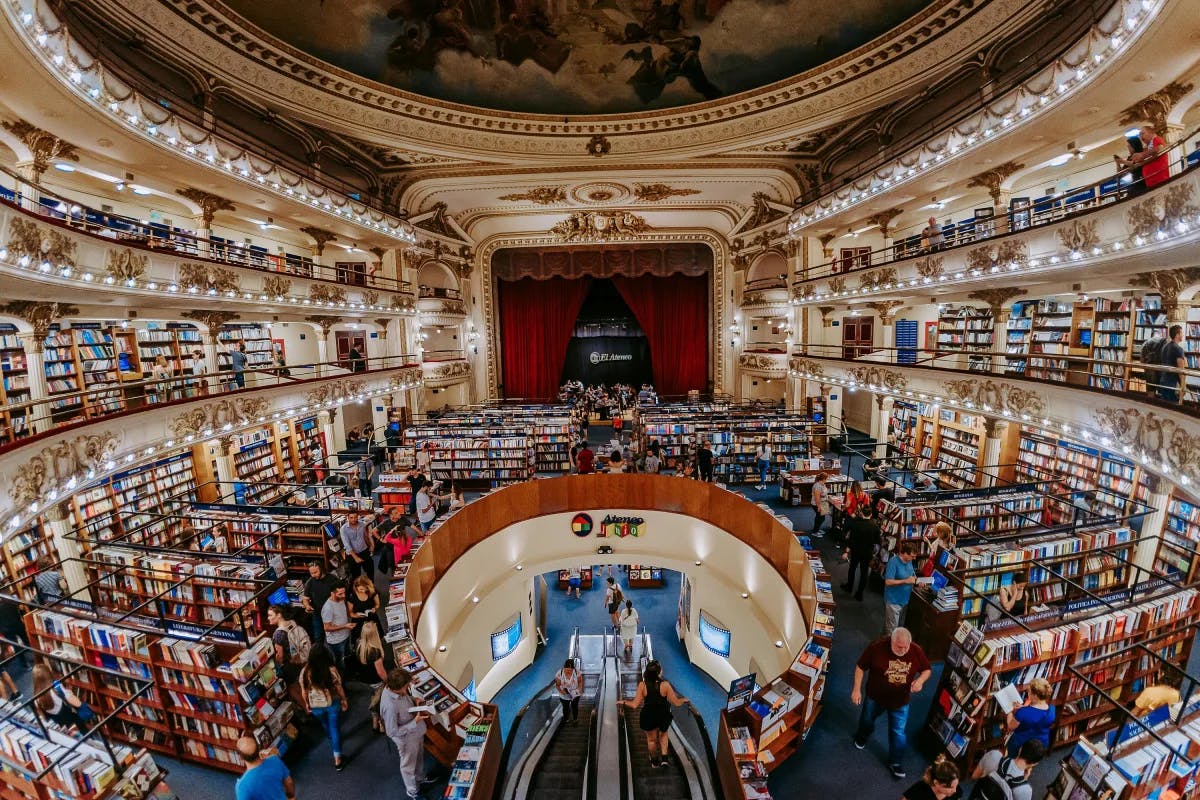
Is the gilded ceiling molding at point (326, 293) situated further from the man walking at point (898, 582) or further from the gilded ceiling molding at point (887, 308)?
the gilded ceiling molding at point (887, 308)

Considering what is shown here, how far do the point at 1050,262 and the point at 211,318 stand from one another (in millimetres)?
12955

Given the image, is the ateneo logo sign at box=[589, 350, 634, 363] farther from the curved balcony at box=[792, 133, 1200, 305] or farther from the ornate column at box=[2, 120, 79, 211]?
the ornate column at box=[2, 120, 79, 211]

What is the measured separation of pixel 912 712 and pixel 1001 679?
2.92 feet

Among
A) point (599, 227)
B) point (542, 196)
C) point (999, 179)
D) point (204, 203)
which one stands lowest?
point (999, 179)

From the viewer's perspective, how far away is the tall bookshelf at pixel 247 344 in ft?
35.1

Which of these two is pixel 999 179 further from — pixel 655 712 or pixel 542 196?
pixel 542 196

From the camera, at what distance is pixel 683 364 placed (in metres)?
19.3

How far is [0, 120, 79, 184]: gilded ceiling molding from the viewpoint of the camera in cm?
608

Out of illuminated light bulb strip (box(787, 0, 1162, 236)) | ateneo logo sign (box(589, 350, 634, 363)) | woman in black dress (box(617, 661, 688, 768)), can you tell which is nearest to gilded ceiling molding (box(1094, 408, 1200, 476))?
illuminated light bulb strip (box(787, 0, 1162, 236))

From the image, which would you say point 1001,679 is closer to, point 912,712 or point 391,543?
point 912,712

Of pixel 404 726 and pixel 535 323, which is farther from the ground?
pixel 535 323

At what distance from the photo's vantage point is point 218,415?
7.98 meters

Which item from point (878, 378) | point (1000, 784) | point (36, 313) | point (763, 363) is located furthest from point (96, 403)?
point (763, 363)

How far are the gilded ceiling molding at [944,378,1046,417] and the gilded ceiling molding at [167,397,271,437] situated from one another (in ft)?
39.1
